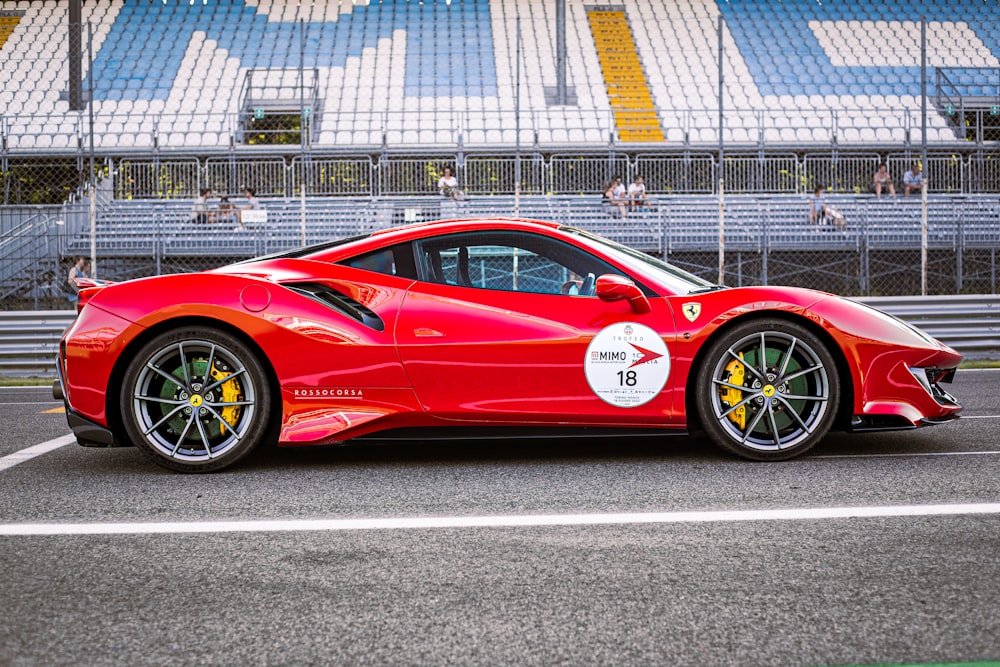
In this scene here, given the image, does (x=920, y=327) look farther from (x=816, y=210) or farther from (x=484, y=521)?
(x=484, y=521)

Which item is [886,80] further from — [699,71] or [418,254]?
[418,254]

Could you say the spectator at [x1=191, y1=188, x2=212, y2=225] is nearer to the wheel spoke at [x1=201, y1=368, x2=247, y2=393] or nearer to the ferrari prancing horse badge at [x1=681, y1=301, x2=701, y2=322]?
the wheel spoke at [x1=201, y1=368, x2=247, y2=393]

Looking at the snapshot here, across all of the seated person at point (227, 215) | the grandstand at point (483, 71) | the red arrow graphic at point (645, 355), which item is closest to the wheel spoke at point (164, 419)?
the red arrow graphic at point (645, 355)

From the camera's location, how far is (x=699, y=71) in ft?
85.0

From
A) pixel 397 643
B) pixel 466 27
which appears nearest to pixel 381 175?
pixel 466 27

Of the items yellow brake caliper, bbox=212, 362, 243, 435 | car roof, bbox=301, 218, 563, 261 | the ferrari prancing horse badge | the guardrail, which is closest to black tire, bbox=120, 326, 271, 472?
yellow brake caliper, bbox=212, 362, 243, 435

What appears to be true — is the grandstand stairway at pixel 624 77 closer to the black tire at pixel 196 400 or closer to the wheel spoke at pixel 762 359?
the wheel spoke at pixel 762 359

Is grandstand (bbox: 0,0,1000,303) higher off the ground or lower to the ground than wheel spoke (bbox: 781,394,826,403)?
higher

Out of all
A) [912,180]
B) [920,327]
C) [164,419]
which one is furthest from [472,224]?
[912,180]

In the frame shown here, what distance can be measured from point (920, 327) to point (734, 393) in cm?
693

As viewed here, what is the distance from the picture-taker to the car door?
4.66 meters

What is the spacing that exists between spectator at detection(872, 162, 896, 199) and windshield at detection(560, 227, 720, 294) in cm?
1333

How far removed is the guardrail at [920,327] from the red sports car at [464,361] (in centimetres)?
646

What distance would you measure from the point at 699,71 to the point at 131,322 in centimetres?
2315
